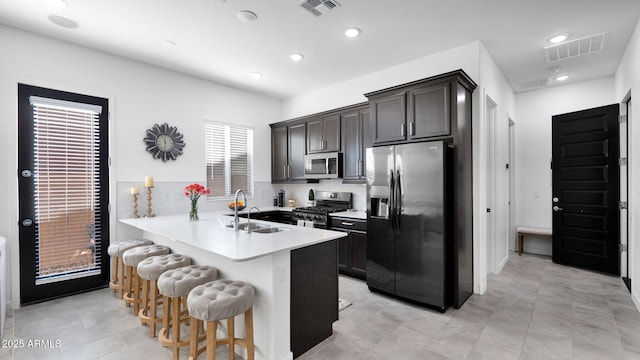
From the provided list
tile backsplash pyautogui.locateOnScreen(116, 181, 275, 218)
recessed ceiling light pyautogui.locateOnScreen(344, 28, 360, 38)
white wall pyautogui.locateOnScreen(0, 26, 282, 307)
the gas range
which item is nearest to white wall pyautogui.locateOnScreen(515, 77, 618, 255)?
the gas range

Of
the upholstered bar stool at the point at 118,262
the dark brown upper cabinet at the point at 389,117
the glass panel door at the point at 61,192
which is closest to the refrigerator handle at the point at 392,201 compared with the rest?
the dark brown upper cabinet at the point at 389,117

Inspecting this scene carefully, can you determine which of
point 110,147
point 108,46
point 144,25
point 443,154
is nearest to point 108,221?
point 110,147

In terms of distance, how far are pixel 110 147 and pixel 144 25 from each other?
62.4 inches

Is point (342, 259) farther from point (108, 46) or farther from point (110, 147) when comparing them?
point (108, 46)

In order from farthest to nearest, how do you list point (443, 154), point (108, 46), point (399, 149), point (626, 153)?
point (626, 153), point (108, 46), point (399, 149), point (443, 154)

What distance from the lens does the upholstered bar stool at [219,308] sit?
1.86m

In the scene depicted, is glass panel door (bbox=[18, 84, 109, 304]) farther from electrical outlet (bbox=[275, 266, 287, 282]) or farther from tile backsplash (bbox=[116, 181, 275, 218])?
electrical outlet (bbox=[275, 266, 287, 282])

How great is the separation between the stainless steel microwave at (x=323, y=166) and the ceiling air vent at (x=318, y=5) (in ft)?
7.05

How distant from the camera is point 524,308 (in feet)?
10.2

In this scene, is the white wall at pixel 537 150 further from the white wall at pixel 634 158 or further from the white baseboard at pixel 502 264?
the white wall at pixel 634 158

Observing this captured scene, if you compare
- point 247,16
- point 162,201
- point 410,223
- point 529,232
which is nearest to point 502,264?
point 529,232

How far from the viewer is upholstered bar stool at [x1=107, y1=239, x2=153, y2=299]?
129 inches

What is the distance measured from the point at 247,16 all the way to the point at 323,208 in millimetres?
2792

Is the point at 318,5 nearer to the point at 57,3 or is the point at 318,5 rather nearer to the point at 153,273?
the point at 57,3
